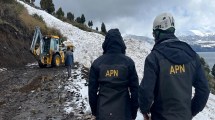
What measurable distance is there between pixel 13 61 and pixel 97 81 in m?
23.4

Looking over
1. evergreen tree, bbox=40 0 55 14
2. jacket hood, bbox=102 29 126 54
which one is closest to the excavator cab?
jacket hood, bbox=102 29 126 54

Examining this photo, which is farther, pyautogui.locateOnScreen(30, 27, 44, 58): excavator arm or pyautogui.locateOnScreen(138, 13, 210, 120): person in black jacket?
pyautogui.locateOnScreen(30, 27, 44, 58): excavator arm

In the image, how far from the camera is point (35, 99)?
14953mm

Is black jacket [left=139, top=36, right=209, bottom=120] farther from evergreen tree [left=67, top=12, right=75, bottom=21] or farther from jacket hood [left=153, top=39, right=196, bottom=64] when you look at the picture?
evergreen tree [left=67, top=12, right=75, bottom=21]

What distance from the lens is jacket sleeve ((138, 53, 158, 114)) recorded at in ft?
16.4

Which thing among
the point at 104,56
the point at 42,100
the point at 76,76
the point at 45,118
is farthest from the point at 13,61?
the point at 104,56

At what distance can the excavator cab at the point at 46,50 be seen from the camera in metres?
28.1

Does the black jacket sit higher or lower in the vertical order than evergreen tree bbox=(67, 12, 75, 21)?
lower

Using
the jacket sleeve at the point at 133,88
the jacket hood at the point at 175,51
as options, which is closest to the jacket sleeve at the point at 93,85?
the jacket sleeve at the point at 133,88

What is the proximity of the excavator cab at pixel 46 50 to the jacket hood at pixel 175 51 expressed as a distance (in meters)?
23.1

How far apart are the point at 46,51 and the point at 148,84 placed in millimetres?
24423

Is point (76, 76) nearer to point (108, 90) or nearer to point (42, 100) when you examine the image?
point (42, 100)

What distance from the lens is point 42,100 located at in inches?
579

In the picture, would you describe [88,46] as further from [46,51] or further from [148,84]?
[148,84]
